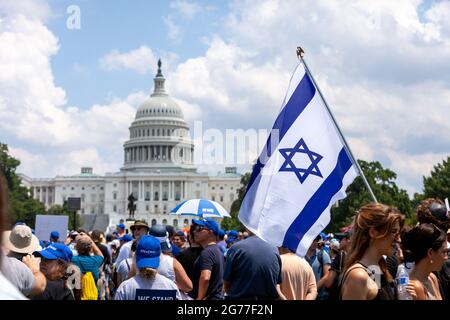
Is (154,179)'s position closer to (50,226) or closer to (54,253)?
(50,226)

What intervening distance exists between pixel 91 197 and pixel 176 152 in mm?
20318

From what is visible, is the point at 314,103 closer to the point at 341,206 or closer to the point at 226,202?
the point at 341,206

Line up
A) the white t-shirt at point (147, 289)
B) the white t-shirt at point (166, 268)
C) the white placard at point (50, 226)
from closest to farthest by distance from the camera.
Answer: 1. the white t-shirt at point (147, 289)
2. the white t-shirt at point (166, 268)
3. the white placard at point (50, 226)

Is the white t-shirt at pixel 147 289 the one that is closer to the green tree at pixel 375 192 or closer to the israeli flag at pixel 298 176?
the israeli flag at pixel 298 176

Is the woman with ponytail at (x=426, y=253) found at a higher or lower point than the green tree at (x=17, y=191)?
lower

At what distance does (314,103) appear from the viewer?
7.79 metres

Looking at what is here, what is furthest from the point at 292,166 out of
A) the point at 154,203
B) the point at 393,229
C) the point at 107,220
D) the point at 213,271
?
the point at 154,203

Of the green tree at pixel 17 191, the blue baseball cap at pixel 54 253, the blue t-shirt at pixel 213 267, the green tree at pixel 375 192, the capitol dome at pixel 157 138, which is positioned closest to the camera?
the blue baseball cap at pixel 54 253

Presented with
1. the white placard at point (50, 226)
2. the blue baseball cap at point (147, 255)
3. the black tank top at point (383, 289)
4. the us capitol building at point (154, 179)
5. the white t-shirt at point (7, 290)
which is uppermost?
the us capitol building at point (154, 179)

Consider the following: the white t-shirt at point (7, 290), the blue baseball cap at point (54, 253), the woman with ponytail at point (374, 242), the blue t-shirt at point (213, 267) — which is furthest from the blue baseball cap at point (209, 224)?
the white t-shirt at point (7, 290)

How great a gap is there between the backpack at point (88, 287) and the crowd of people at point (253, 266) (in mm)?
11

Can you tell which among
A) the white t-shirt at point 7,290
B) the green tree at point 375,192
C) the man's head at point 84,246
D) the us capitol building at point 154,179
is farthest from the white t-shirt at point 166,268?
the us capitol building at point 154,179

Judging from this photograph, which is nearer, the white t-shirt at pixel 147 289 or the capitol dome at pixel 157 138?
the white t-shirt at pixel 147 289

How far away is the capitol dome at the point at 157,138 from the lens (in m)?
151
